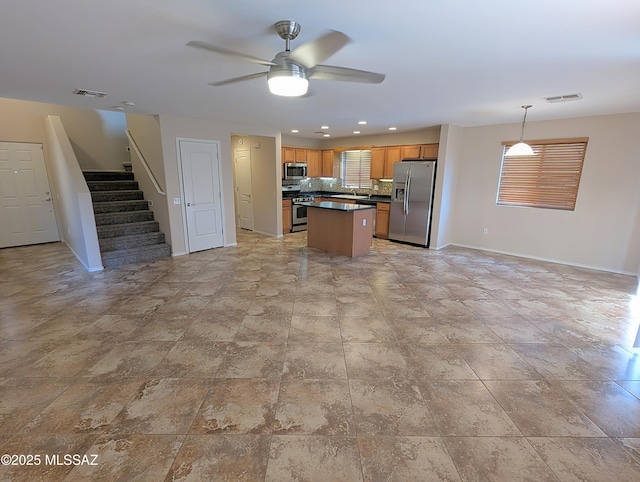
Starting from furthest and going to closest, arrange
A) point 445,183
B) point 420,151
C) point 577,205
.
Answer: point 420,151 < point 445,183 < point 577,205

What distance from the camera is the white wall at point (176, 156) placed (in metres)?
5.21

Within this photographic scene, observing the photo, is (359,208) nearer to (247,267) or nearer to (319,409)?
(247,267)

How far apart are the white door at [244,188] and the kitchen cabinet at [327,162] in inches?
87.8

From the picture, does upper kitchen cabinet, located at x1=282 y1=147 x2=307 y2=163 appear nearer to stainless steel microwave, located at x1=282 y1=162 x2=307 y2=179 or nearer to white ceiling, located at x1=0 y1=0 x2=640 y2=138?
stainless steel microwave, located at x1=282 y1=162 x2=307 y2=179

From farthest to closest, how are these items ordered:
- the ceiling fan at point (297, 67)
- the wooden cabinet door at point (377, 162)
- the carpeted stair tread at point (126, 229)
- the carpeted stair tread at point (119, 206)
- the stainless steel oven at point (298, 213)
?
1. the stainless steel oven at point (298, 213)
2. the wooden cabinet door at point (377, 162)
3. the carpeted stair tread at point (119, 206)
4. the carpeted stair tread at point (126, 229)
5. the ceiling fan at point (297, 67)

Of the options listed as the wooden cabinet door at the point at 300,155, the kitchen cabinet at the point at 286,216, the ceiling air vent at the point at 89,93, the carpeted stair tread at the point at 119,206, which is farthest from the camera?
the wooden cabinet door at the point at 300,155

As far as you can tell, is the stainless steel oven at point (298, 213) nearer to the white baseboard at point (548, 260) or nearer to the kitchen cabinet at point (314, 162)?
the kitchen cabinet at point (314, 162)

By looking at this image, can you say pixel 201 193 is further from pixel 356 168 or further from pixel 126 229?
pixel 356 168

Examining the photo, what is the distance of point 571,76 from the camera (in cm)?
286

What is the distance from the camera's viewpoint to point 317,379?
2312 mm

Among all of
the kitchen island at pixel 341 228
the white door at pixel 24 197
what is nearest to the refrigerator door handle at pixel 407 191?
the kitchen island at pixel 341 228

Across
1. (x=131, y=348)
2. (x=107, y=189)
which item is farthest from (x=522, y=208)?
(x=107, y=189)

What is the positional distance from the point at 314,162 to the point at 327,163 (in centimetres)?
38

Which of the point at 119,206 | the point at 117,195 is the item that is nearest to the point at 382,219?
the point at 119,206
